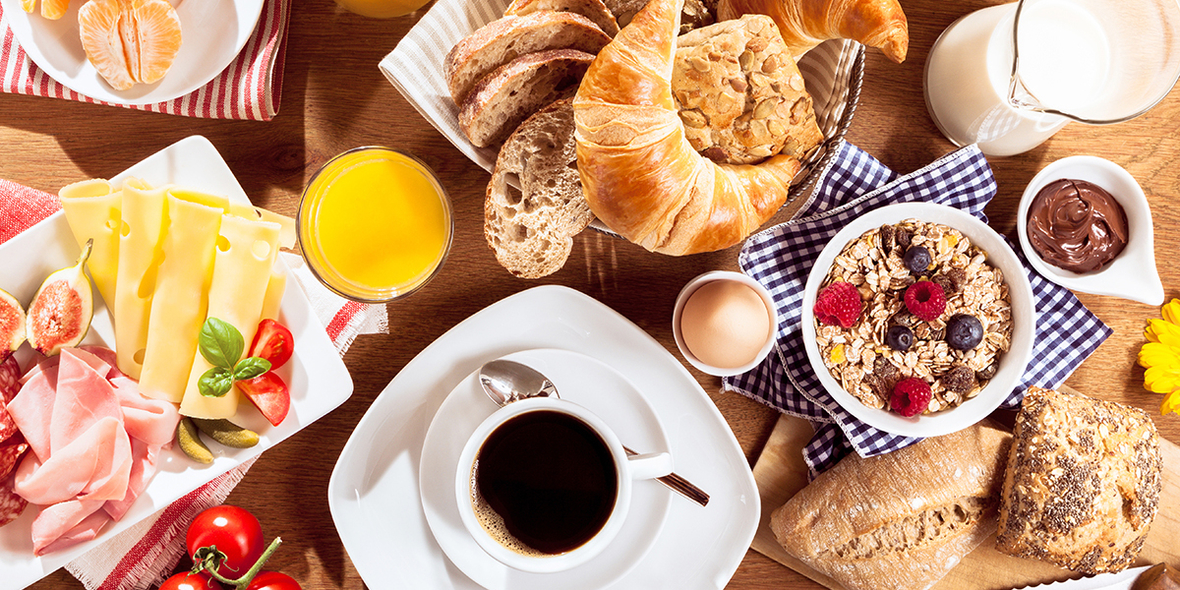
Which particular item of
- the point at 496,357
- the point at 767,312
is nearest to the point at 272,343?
the point at 496,357

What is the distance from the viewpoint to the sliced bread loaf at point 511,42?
1110mm

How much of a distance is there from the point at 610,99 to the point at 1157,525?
1474mm

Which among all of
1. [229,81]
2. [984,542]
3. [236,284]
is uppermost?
[229,81]

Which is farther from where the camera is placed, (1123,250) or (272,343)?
(1123,250)

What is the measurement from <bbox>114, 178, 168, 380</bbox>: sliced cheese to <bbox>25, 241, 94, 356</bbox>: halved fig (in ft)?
0.16

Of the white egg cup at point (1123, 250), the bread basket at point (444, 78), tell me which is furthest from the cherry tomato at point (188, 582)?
the white egg cup at point (1123, 250)

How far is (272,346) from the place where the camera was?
126 centimetres

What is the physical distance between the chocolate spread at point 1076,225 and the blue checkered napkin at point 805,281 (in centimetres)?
7

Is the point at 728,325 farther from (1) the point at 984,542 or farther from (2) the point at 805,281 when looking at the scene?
(1) the point at 984,542

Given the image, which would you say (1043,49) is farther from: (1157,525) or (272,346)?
(272,346)

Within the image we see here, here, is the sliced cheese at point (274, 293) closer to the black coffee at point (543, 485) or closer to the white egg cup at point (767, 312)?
the black coffee at point (543, 485)

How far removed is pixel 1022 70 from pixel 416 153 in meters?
1.13

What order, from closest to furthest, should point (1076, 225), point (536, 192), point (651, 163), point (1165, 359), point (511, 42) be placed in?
point (651, 163) < point (511, 42) < point (536, 192) < point (1076, 225) < point (1165, 359)

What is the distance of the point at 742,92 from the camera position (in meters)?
1.13
